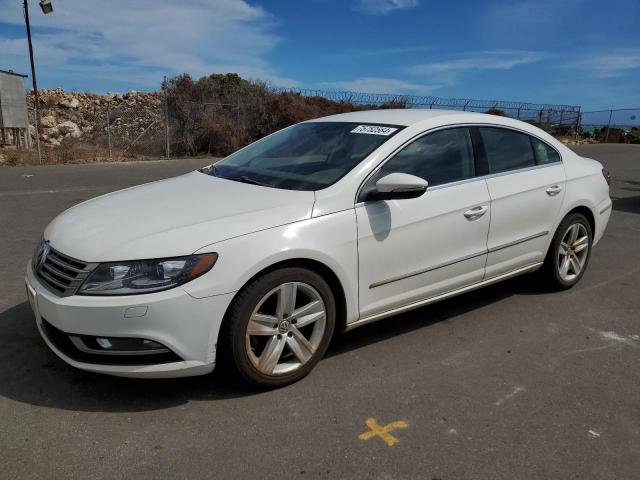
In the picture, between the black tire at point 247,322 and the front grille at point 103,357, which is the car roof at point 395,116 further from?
the front grille at point 103,357

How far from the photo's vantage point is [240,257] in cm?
291

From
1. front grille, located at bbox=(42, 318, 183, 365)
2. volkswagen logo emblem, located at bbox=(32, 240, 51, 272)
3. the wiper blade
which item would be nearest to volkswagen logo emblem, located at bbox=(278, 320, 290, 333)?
front grille, located at bbox=(42, 318, 183, 365)

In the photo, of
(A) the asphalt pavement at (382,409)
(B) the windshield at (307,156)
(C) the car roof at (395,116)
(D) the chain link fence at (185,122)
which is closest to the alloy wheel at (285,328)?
(A) the asphalt pavement at (382,409)

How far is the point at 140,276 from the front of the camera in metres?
2.81

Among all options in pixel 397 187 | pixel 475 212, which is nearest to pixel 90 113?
pixel 475 212

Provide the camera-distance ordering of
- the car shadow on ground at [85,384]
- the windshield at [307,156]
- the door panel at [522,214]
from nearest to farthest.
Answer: the car shadow on ground at [85,384] < the windshield at [307,156] < the door panel at [522,214]

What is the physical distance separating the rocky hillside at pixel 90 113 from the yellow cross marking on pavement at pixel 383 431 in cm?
2700

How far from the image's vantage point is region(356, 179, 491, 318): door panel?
343 cm

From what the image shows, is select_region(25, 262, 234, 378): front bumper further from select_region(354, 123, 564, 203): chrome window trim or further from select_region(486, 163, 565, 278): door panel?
select_region(486, 163, 565, 278): door panel

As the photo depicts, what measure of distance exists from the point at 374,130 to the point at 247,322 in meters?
1.71

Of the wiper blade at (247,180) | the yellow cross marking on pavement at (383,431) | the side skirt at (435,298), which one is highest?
the wiper blade at (247,180)

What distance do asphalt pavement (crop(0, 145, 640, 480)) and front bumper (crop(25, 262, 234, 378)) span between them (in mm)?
280

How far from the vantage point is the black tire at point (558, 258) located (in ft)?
15.3

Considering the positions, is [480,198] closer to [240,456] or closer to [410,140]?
[410,140]
